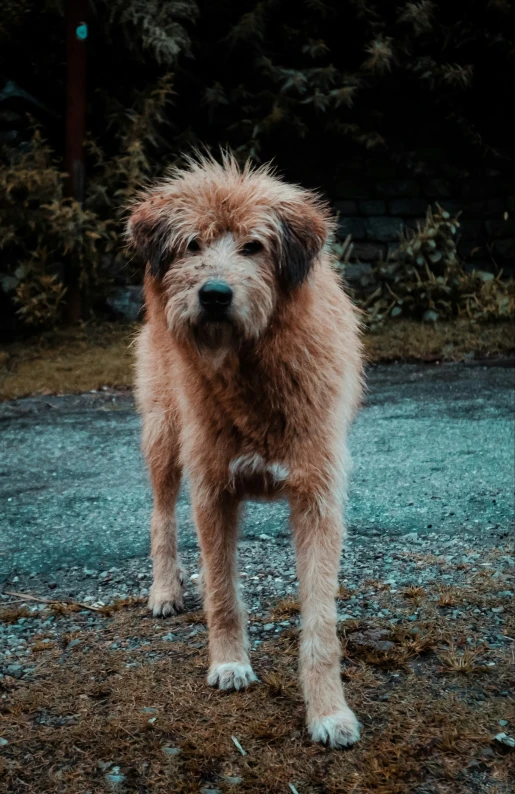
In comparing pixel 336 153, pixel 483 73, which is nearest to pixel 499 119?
pixel 483 73

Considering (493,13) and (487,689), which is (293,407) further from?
(493,13)

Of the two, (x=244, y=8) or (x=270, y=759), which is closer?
(x=270, y=759)

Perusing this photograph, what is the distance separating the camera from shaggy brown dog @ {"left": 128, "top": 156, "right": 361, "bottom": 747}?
308 cm

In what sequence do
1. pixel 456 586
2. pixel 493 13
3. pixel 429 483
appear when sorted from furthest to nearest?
pixel 493 13 < pixel 429 483 < pixel 456 586

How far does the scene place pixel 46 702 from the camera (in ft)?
11.0

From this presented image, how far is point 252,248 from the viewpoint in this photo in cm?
313

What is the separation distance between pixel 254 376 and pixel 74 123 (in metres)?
8.74

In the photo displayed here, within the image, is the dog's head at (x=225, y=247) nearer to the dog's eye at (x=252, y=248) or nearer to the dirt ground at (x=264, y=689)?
the dog's eye at (x=252, y=248)

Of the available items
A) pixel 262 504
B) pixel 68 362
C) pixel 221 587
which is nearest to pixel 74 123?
pixel 68 362

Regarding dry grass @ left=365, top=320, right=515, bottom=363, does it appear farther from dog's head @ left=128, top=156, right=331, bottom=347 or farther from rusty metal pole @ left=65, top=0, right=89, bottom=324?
dog's head @ left=128, top=156, right=331, bottom=347

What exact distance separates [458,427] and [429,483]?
184 centimetres

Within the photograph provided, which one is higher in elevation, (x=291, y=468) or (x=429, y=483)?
(x=291, y=468)

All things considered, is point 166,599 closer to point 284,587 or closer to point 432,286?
point 284,587

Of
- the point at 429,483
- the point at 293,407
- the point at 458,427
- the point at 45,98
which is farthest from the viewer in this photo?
the point at 45,98
